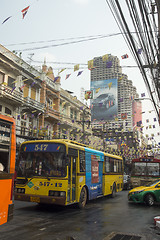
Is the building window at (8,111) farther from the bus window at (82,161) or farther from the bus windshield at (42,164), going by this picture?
the bus window at (82,161)

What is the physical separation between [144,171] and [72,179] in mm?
10997

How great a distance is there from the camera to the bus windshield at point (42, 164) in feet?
33.1

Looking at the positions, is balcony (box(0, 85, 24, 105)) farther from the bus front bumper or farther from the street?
the street

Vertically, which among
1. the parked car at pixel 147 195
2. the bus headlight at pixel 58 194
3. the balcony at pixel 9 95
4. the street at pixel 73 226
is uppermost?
the balcony at pixel 9 95

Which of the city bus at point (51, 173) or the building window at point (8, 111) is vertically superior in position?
the building window at point (8, 111)

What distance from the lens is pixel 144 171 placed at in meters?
19.8

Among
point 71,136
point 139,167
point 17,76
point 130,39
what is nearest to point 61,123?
point 71,136

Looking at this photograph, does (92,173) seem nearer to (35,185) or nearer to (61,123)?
(35,185)

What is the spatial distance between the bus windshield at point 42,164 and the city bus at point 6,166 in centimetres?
405

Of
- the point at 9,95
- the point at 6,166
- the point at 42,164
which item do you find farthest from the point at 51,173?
the point at 9,95

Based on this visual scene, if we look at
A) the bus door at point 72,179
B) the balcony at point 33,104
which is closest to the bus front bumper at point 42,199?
the bus door at point 72,179

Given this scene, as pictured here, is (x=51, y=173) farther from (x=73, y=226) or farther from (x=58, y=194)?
(x=73, y=226)

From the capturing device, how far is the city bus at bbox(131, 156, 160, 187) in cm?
1930

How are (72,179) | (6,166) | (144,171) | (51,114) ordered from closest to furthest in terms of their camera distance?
(6,166)
(72,179)
(144,171)
(51,114)
